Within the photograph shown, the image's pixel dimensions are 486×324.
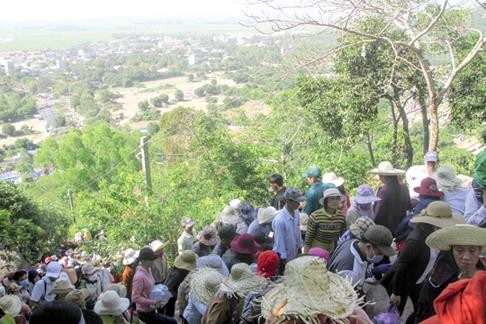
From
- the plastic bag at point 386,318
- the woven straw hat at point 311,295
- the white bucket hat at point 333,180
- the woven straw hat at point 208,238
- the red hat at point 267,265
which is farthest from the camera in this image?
the white bucket hat at point 333,180

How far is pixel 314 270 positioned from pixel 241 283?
1.46 m

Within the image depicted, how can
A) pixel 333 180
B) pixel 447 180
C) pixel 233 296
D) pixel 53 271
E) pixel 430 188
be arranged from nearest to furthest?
pixel 233 296
pixel 430 188
pixel 53 271
pixel 447 180
pixel 333 180

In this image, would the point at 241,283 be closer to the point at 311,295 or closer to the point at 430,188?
the point at 311,295

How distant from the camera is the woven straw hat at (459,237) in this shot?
9.55ft

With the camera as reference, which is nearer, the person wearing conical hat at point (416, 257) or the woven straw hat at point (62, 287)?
the person wearing conical hat at point (416, 257)

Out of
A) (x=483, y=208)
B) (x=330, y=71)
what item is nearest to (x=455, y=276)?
(x=483, y=208)

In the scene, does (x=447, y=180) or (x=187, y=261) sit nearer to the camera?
(x=187, y=261)

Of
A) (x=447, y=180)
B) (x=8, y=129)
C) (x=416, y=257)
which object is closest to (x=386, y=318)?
(x=416, y=257)

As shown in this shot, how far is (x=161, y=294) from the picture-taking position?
195 inches

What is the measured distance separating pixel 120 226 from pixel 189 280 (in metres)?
6.41

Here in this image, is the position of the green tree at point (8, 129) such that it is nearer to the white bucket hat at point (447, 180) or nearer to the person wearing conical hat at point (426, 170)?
the person wearing conical hat at point (426, 170)

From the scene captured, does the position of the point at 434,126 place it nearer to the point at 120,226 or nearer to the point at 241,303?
the point at 120,226

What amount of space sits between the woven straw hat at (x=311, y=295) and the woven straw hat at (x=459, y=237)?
2.73 ft

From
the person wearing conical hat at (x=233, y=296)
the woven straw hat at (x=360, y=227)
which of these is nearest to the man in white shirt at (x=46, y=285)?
the person wearing conical hat at (x=233, y=296)
